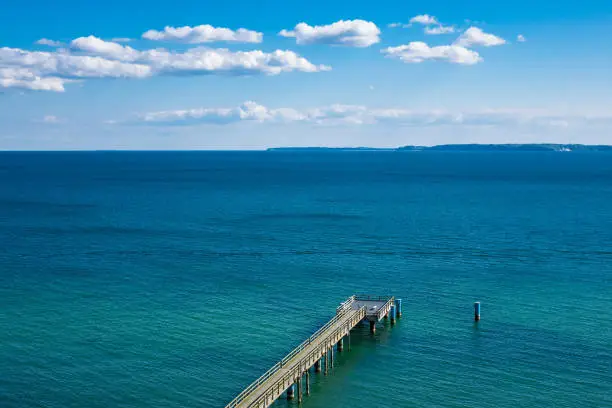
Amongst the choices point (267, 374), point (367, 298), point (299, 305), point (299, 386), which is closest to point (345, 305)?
point (367, 298)

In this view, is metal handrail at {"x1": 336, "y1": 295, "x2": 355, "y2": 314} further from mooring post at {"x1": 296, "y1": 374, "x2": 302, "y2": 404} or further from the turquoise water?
mooring post at {"x1": 296, "y1": 374, "x2": 302, "y2": 404}

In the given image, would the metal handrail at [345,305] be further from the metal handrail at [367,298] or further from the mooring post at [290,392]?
the mooring post at [290,392]

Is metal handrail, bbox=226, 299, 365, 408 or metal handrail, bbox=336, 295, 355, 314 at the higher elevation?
metal handrail, bbox=336, 295, 355, 314

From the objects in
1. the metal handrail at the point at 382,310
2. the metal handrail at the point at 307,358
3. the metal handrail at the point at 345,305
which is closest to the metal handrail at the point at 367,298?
the metal handrail at the point at 345,305

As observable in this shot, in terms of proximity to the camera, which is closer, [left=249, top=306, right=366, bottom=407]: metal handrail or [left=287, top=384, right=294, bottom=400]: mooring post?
[left=249, top=306, right=366, bottom=407]: metal handrail

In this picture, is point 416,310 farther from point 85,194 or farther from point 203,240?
point 85,194

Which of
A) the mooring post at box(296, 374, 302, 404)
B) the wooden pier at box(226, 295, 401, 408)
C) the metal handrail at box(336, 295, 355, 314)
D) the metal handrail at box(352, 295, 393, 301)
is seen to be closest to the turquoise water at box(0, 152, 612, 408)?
the mooring post at box(296, 374, 302, 404)
